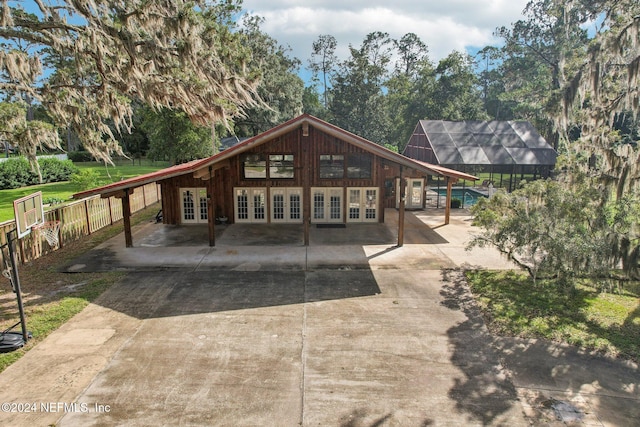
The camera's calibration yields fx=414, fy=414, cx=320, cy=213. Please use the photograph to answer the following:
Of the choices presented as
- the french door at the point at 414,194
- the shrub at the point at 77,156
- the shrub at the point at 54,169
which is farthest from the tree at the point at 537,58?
→ the shrub at the point at 77,156

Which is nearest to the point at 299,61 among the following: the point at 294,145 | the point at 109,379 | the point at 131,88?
the point at 294,145

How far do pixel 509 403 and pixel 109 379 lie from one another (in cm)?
653

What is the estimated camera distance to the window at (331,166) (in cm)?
1812

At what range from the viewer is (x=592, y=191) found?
10281mm

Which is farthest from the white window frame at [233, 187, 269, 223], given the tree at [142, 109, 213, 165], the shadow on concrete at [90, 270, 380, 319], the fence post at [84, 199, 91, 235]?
the tree at [142, 109, 213, 165]

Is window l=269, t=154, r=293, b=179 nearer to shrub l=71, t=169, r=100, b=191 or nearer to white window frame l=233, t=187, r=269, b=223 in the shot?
white window frame l=233, t=187, r=269, b=223

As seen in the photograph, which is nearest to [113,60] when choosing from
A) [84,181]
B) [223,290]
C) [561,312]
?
[223,290]

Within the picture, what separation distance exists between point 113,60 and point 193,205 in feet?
24.7

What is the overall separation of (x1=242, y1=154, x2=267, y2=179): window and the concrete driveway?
7221 millimetres

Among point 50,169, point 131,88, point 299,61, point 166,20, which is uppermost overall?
point 299,61

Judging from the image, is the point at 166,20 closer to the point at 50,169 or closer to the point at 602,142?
the point at 602,142

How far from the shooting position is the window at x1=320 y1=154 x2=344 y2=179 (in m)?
18.1

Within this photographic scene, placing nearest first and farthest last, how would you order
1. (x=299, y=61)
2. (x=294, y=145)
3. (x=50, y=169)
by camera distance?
(x=294, y=145) < (x=50, y=169) < (x=299, y=61)

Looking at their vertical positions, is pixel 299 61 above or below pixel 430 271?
above
